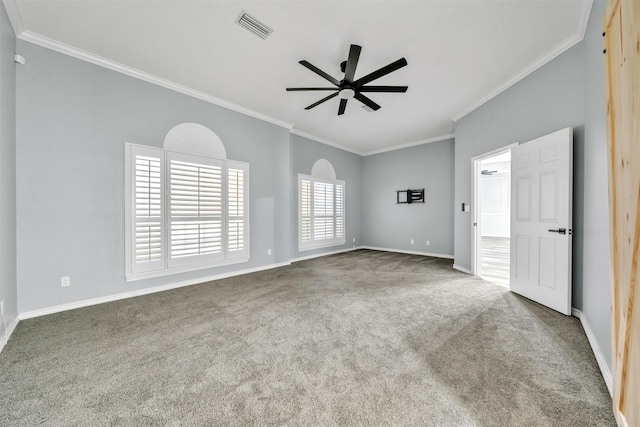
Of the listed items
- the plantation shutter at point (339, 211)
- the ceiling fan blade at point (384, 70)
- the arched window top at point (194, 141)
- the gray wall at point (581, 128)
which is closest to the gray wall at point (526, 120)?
the gray wall at point (581, 128)

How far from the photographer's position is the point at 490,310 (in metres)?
2.79

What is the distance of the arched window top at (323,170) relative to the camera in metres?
6.24

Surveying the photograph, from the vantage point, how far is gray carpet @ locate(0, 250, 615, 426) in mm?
1374

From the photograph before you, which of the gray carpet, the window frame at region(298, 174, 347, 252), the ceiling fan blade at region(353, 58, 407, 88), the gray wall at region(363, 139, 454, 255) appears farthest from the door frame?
the window frame at region(298, 174, 347, 252)

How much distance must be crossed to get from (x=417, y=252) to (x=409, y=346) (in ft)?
16.1

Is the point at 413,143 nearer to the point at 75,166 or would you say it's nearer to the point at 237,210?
the point at 237,210

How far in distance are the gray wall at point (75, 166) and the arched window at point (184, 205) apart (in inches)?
5.1

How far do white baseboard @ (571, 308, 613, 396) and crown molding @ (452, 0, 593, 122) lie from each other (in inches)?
114

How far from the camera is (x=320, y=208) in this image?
634cm

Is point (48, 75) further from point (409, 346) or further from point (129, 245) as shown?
point (409, 346)

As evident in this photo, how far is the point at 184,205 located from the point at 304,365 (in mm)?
2996

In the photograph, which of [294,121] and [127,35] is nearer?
[127,35]

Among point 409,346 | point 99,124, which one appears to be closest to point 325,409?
point 409,346

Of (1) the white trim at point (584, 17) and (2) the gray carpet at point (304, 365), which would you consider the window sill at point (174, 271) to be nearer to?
(2) the gray carpet at point (304, 365)
